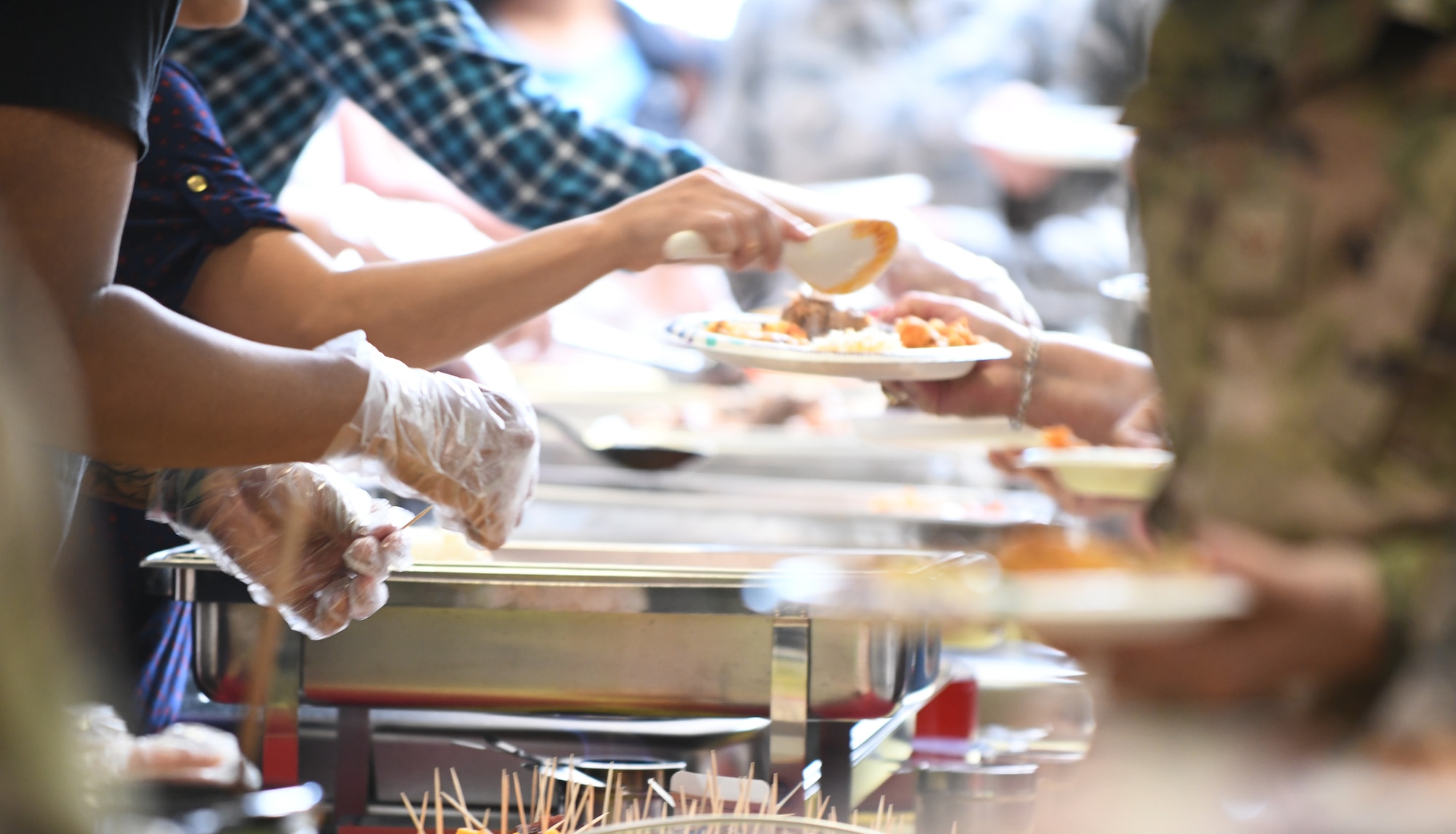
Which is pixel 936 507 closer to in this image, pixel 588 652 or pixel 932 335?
pixel 932 335

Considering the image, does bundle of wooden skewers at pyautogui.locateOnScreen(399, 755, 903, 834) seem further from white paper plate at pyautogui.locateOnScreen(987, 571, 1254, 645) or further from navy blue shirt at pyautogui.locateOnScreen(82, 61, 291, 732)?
white paper plate at pyautogui.locateOnScreen(987, 571, 1254, 645)

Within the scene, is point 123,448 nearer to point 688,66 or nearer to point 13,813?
point 13,813

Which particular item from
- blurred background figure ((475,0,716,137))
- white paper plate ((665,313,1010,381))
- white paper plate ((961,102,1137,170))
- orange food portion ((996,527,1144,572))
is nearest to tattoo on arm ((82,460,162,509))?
white paper plate ((665,313,1010,381))

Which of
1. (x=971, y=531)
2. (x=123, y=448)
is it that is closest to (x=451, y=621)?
(x=123, y=448)

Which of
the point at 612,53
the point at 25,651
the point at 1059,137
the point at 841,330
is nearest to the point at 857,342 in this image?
the point at 841,330

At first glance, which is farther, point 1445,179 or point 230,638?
point 230,638

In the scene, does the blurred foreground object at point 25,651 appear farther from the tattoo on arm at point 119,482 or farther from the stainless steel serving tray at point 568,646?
the stainless steel serving tray at point 568,646

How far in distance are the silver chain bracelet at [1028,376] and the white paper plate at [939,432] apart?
128 millimetres

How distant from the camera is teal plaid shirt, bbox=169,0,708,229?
1367 mm

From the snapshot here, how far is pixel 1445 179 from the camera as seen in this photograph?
0.45 m

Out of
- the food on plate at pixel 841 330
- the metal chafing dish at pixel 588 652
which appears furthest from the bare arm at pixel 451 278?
the metal chafing dish at pixel 588 652

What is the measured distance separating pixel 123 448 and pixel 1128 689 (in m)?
0.60

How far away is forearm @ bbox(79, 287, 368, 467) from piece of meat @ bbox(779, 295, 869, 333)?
0.53 m

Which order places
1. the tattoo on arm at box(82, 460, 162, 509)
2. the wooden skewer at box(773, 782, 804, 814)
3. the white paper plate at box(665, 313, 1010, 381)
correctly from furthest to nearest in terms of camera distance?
the white paper plate at box(665, 313, 1010, 381) → the wooden skewer at box(773, 782, 804, 814) → the tattoo on arm at box(82, 460, 162, 509)
